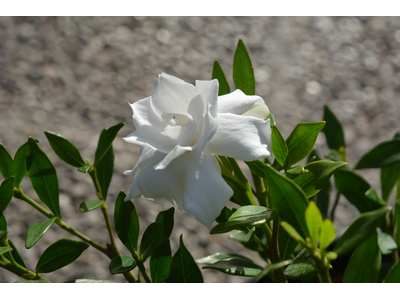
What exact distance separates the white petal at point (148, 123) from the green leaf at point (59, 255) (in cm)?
19

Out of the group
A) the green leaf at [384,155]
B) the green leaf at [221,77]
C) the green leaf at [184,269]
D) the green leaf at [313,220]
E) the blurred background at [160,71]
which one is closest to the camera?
the green leaf at [313,220]

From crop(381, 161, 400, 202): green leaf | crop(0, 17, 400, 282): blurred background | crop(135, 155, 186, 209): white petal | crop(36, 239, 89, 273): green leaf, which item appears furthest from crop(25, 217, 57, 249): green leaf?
crop(0, 17, 400, 282): blurred background

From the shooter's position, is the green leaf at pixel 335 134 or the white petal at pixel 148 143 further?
the green leaf at pixel 335 134

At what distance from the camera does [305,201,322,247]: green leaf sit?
277 millimetres

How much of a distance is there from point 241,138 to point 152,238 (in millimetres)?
192

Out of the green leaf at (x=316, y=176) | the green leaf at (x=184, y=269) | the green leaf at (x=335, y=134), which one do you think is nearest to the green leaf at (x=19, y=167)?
the green leaf at (x=184, y=269)

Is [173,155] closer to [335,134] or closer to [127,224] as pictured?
[127,224]

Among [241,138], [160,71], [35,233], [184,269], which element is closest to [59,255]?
[35,233]

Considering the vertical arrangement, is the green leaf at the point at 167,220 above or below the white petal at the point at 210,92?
below

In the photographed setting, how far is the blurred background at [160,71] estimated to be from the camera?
1730 mm

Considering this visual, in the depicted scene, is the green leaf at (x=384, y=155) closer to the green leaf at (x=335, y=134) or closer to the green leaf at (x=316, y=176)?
the green leaf at (x=335, y=134)

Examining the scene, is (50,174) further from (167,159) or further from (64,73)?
(64,73)

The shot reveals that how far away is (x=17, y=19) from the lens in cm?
230

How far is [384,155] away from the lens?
0.62 m
